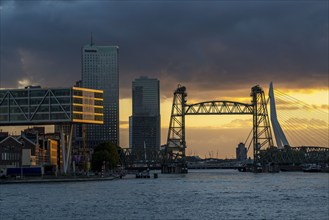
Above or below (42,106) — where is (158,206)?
below

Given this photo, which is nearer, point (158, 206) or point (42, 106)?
point (158, 206)

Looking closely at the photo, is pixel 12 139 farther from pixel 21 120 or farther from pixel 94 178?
pixel 94 178

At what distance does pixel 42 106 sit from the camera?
567 ft

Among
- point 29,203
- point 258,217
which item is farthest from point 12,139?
point 258,217

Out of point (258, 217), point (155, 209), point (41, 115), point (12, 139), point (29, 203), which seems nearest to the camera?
point (258, 217)

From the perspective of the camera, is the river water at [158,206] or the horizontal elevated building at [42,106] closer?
the river water at [158,206]

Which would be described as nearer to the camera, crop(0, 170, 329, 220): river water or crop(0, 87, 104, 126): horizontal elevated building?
crop(0, 170, 329, 220): river water

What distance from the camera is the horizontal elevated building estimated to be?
17250 cm

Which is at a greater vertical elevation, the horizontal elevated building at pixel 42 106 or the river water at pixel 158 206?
the horizontal elevated building at pixel 42 106

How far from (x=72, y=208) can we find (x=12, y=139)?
102049 mm

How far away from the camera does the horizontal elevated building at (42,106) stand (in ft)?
566

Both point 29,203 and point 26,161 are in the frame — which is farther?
point 26,161

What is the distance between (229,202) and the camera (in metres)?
97.8

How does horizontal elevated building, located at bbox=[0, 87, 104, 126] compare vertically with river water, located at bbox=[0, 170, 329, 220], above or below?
above
